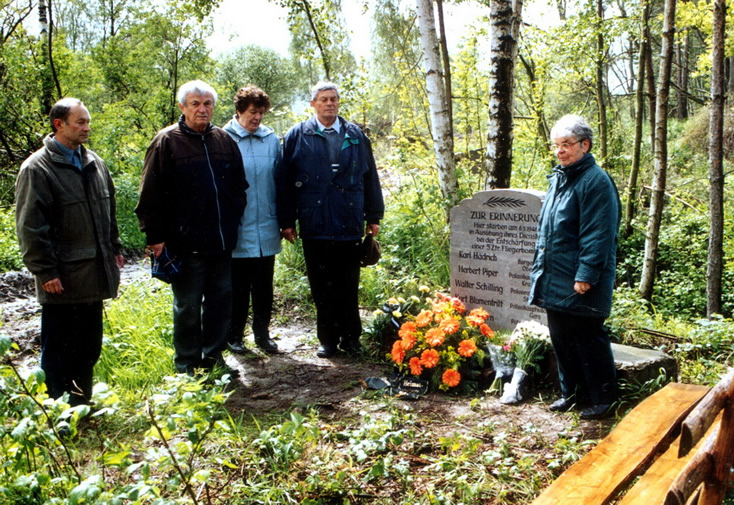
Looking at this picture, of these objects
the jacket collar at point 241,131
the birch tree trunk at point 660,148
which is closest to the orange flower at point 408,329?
the jacket collar at point 241,131

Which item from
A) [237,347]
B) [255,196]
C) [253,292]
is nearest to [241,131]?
[255,196]

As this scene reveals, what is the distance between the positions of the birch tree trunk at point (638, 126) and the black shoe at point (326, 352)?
775cm

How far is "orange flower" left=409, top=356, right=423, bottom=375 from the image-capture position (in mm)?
4344

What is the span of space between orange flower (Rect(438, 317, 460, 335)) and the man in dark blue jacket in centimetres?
88

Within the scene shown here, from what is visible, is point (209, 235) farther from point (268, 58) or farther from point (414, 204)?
point (268, 58)

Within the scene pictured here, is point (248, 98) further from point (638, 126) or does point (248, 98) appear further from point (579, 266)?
point (638, 126)

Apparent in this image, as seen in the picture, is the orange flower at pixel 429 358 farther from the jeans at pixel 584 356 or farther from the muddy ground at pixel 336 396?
the jeans at pixel 584 356

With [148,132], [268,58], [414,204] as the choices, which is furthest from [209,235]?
[268,58]

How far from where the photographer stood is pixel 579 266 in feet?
11.6

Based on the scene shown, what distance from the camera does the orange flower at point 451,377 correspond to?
4270 millimetres

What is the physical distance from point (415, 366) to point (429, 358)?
0.39 feet

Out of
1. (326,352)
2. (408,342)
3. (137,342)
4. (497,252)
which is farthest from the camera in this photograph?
(497,252)

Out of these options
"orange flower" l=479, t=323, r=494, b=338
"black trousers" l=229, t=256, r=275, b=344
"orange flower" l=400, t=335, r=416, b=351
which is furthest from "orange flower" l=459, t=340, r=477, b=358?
"black trousers" l=229, t=256, r=275, b=344

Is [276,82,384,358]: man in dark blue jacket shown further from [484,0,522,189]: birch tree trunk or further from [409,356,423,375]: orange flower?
[484,0,522,189]: birch tree trunk
